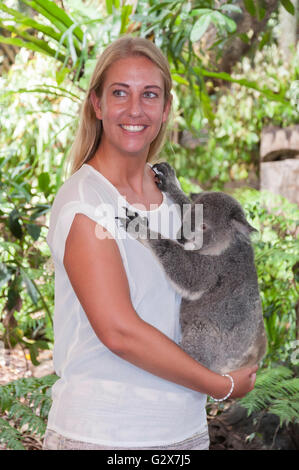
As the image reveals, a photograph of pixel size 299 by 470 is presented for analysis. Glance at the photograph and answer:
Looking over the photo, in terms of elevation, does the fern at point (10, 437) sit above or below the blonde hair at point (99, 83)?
below

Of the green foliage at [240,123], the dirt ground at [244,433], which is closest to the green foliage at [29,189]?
the dirt ground at [244,433]

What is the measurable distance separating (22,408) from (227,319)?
46.1 inches

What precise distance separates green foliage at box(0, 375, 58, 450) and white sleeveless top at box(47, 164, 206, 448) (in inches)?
43.5

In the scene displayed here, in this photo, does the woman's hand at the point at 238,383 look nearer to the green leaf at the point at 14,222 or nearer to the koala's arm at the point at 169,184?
the koala's arm at the point at 169,184

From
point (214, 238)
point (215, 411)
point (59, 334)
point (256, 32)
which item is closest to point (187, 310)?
point (214, 238)

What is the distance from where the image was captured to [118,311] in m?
1.02

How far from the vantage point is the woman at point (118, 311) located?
3.40 feet

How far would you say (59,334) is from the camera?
1.18m

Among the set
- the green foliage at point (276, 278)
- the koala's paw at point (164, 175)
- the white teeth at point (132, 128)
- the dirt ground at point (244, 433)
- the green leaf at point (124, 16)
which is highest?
the green leaf at point (124, 16)

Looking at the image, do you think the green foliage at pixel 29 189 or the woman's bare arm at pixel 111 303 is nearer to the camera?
the woman's bare arm at pixel 111 303

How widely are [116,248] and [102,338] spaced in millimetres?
180

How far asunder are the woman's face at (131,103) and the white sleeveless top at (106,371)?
117mm

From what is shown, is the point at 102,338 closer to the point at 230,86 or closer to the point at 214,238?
the point at 214,238

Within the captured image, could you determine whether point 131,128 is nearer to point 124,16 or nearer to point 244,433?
point 124,16
